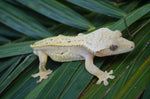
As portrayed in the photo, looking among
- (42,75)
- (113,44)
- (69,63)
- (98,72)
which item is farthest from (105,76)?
(42,75)

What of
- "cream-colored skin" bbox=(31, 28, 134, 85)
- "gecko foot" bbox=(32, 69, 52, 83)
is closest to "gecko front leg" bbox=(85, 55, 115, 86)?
"cream-colored skin" bbox=(31, 28, 134, 85)

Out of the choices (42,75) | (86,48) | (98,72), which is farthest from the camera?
(42,75)

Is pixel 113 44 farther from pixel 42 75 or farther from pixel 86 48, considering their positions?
pixel 42 75

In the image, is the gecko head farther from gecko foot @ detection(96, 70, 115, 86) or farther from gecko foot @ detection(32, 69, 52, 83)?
gecko foot @ detection(32, 69, 52, 83)

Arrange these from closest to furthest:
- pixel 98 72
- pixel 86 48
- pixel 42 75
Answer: pixel 98 72
pixel 86 48
pixel 42 75

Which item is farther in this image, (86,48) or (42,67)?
(42,67)

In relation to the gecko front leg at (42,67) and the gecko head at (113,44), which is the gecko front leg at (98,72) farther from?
the gecko front leg at (42,67)
